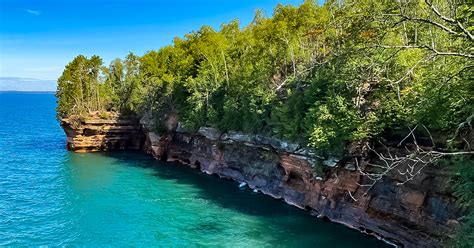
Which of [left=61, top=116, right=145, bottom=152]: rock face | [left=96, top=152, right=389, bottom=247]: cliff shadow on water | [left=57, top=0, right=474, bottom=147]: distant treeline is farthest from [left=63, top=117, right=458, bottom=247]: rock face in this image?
[left=61, top=116, right=145, bottom=152]: rock face

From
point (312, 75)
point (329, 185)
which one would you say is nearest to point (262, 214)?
point (329, 185)

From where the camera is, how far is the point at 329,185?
24844 mm

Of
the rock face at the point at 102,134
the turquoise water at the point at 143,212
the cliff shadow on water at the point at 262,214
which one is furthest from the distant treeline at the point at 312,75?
the turquoise water at the point at 143,212

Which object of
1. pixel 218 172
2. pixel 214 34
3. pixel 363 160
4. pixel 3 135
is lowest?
pixel 3 135

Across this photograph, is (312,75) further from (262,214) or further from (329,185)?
(262,214)

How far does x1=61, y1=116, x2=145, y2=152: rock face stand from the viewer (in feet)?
163

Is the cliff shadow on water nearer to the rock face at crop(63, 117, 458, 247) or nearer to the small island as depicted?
the rock face at crop(63, 117, 458, 247)

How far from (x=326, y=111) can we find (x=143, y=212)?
14.6 metres

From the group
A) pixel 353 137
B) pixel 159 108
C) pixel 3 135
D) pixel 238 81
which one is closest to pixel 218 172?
pixel 238 81

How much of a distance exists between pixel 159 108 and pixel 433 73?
3493cm

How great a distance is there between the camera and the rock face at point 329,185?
61.7ft

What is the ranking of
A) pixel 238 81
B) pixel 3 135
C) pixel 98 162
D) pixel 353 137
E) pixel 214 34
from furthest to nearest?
pixel 3 135 < pixel 214 34 < pixel 98 162 < pixel 238 81 < pixel 353 137

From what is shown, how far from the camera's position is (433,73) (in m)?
17.2

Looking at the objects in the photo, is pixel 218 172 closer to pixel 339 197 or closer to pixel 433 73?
pixel 339 197
